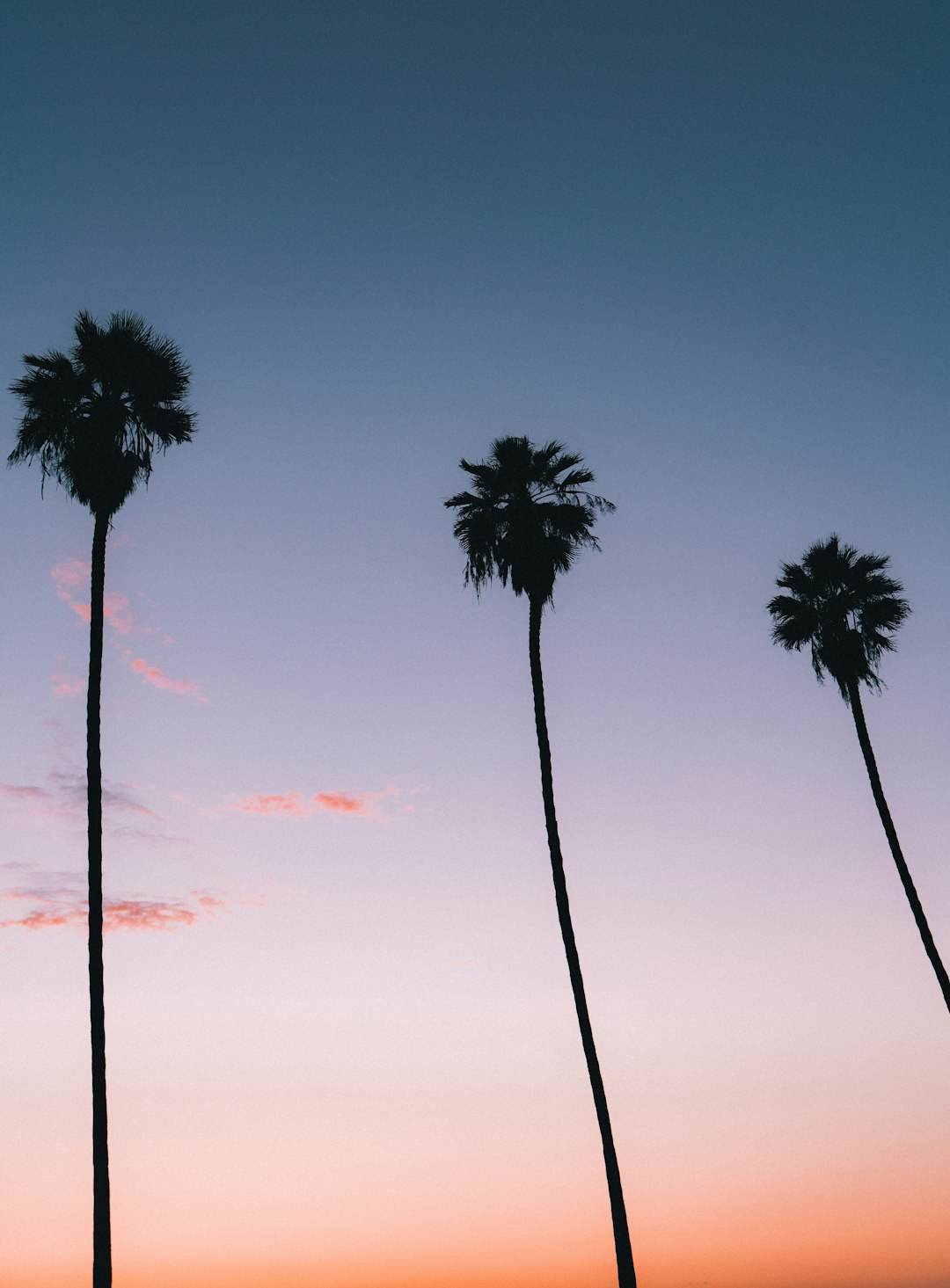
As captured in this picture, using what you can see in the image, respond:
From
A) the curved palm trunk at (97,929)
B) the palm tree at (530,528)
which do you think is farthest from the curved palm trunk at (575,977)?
the curved palm trunk at (97,929)

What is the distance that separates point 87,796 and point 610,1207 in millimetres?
14068

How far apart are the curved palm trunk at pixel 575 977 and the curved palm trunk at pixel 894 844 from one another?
37.6 feet

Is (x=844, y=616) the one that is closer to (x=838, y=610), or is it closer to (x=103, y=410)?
(x=838, y=610)

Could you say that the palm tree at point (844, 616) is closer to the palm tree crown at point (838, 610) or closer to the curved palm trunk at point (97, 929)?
the palm tree crown at point (838, 610)

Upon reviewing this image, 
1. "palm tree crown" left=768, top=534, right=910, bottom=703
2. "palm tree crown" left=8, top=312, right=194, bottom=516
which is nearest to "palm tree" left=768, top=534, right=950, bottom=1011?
"palm tree crown" left=768, top=534, right=910, bottom=703

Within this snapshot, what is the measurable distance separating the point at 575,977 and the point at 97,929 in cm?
1086

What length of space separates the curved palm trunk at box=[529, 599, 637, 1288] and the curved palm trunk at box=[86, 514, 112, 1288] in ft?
33.6

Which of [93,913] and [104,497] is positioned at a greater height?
[104,497]

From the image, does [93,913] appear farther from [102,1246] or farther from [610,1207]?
[610,1207]

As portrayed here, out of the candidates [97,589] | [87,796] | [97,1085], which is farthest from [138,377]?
[97,1085]

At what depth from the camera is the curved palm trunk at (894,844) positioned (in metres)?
28.9

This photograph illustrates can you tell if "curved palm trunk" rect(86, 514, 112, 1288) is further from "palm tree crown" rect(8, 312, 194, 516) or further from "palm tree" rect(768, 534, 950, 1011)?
"palm tree" rect(768, 534, 950, 1011)

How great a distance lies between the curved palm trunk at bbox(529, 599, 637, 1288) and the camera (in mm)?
20516

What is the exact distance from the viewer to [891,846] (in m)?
29.9
